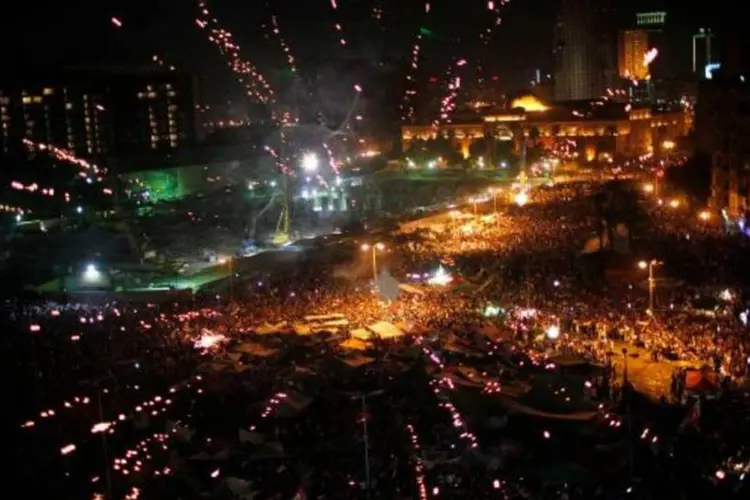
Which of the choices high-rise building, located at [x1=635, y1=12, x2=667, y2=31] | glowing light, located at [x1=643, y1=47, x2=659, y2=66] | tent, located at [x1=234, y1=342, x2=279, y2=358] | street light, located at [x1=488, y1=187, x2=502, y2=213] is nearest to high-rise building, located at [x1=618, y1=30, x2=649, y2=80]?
glowing light, located at [x1=643, y1=47, x2=659, y2=66]

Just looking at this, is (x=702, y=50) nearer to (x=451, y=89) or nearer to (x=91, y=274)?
(x=451, y=89)

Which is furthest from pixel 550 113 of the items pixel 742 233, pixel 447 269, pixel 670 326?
pixel 670 326

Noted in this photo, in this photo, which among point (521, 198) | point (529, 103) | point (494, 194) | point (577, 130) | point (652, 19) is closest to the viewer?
point (521, 198)

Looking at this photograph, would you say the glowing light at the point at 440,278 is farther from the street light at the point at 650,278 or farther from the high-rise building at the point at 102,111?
the high-rise building at the point at 102,111

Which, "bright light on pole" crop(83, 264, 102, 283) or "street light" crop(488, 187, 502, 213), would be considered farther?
"street light" crop(488, 187, 502, 213)

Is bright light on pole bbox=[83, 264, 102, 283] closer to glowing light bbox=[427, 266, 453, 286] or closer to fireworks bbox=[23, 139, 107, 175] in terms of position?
glowing light bbox=[427, 266, 453, 286]

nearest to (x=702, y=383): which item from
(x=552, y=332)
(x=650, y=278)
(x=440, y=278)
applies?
(x=552, y=332)
